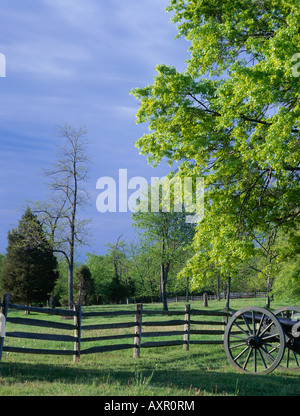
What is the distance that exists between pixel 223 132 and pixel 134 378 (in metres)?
9.05

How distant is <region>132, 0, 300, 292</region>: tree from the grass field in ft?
12.9

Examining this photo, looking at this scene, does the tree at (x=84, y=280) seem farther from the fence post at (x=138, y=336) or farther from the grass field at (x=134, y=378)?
the grass field at (x=134, y=378)

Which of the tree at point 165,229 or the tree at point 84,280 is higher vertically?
the tree at point 165,229

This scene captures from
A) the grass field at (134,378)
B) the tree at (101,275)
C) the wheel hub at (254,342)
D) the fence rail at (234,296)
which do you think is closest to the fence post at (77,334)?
the grass field at (134,378)

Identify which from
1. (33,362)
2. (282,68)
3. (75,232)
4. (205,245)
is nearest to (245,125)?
(282,68)

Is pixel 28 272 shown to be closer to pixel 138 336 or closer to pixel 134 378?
pixel 138 336

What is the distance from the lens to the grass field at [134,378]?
260 inches

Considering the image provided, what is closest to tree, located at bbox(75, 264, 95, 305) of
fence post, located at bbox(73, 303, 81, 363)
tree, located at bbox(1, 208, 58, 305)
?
tree, located at bbox(1, 208, 58, 305)

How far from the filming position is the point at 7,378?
7664mm

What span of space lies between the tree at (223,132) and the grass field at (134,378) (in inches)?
155

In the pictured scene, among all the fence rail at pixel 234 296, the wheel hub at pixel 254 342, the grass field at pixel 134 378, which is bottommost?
the fence rail at pixel 234 296

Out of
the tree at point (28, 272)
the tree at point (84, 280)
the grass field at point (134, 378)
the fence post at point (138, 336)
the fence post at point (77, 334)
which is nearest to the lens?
the grass field at point (134, 378)

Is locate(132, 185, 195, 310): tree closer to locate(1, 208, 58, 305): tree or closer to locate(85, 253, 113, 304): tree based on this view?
locate(1, 208, 58, 305): tree

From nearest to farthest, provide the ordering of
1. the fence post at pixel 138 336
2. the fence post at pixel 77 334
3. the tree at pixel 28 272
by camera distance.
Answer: the fence post at pixel 77 334 → the fence post at pixel 138 336 → the tree at pixel 28 272
